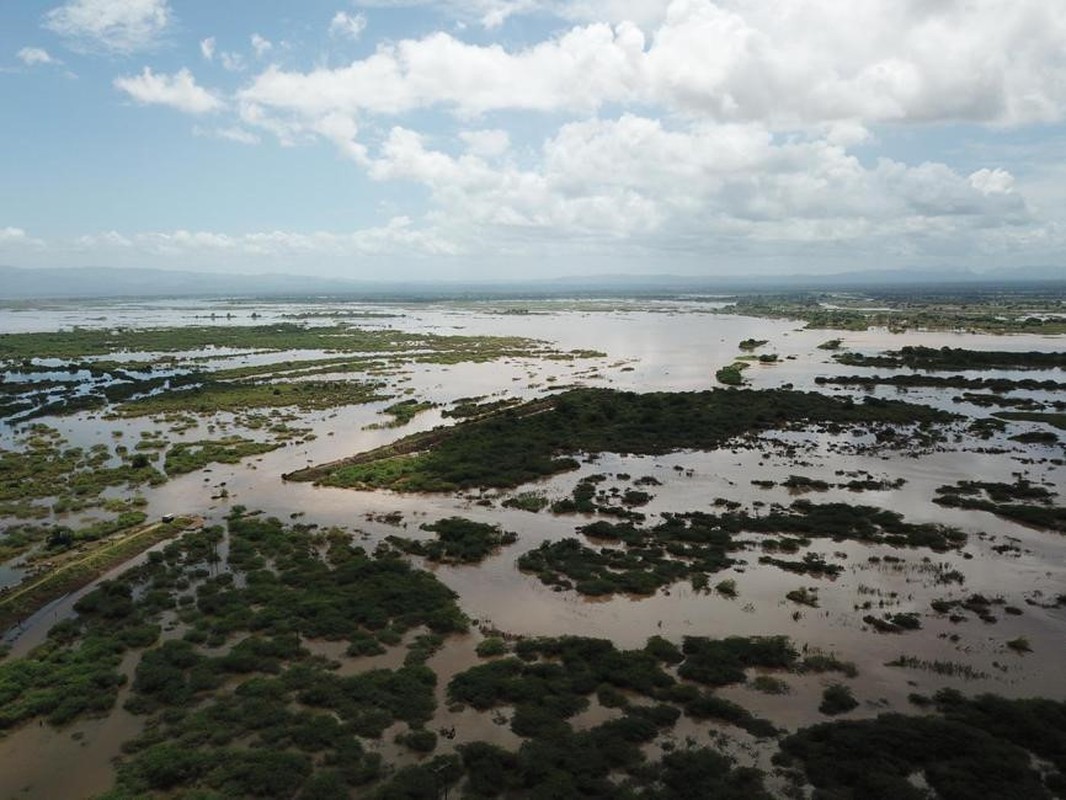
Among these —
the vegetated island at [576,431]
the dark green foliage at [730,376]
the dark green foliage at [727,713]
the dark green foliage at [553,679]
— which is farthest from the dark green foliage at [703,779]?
the dark green foliage at [730,376]

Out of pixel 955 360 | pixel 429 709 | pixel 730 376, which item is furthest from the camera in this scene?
pixel 955 360

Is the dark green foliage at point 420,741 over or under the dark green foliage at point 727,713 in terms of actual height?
under

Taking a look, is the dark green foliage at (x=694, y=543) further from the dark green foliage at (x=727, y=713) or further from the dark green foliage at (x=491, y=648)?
the dark green foliage at (x=727, y=713)

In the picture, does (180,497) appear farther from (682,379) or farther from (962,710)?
(682,379)

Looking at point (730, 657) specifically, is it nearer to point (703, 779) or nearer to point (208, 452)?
point (703, 779)

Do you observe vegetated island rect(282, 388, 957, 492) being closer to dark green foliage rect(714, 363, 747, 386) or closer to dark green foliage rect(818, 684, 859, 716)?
dark green foliage rect(714, 363, 747, 386)

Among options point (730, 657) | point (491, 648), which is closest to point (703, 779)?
point (730, 657)
